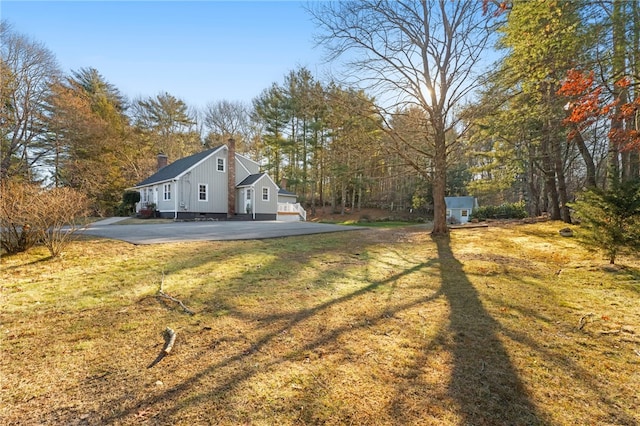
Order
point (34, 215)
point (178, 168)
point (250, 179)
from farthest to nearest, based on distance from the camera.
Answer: point (250, 179) → point (178, 168) → point (34, 215)

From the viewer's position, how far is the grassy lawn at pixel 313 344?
188 centimetres

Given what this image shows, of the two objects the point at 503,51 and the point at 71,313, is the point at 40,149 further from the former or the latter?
the point at 503,51

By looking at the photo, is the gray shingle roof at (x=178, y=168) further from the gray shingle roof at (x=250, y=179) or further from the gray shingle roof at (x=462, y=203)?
the gray shingle roof at (x=462, y=203)

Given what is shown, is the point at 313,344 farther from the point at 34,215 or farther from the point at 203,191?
the point at 203,191

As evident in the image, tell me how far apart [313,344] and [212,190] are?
19477mm

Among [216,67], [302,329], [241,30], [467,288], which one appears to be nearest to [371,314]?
[302,329]

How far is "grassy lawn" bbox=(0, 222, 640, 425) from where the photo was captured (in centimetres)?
188

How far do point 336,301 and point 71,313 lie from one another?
3109 millimetres

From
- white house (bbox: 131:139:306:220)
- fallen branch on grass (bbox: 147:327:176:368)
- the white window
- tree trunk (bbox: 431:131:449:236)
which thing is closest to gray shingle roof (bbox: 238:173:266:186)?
white house (bbox: 131:139:306:220)

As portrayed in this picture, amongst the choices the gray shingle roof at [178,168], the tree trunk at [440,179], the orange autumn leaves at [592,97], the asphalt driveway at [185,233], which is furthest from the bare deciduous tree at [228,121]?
the orange autumn leaves at [592,97]

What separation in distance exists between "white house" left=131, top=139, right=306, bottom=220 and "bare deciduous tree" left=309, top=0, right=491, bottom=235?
13049 mm

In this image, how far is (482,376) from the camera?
2.26 meters

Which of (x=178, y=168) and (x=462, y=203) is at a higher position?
(x=178, y=168)

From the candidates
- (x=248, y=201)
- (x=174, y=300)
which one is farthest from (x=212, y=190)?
(x=174, y=300)
